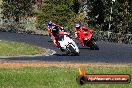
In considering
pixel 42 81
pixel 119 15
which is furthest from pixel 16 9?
pixel 42 81

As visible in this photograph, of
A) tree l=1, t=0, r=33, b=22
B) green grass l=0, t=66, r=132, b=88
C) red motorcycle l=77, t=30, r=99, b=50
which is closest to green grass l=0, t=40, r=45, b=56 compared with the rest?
red motorcycle l=77, t=30, r=99, b=50

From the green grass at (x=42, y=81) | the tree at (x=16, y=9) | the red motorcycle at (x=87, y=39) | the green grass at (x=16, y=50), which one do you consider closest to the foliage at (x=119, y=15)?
the tree at (x=16, y=9)

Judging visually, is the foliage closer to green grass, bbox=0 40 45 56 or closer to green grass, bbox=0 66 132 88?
green grass, bbox=0 40 45 56

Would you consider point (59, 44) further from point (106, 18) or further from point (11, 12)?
point (11, 12)

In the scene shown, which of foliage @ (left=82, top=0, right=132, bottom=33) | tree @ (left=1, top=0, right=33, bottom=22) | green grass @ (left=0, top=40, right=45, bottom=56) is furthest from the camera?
tree @ (left=1, top=0, right=33, bottom=22)

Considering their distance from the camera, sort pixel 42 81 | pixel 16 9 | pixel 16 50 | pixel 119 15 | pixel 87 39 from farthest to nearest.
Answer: pixel 16 9
pixel 119 15
pixel 87 39
pixel 16 50
pixel 42 81

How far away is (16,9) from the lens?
6012cm

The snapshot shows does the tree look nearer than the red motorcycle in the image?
No

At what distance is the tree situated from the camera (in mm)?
60000

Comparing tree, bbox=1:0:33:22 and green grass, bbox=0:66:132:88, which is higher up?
green grass, bbox=0:66:132:88

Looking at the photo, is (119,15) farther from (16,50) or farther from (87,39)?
(16,50)

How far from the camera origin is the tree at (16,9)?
60.0m

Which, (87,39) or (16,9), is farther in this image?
(16,9)

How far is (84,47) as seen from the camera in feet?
110
